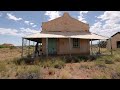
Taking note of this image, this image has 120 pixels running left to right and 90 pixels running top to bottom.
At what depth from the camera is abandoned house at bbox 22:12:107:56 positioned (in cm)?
2083

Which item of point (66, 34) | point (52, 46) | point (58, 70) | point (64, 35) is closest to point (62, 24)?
point (66, 34)

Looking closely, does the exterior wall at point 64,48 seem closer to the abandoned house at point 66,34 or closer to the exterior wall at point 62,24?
the abandoned house at point 66,34

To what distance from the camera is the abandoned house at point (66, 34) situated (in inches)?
820

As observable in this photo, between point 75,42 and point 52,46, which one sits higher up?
point 75,42

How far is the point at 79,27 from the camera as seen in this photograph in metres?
22.3

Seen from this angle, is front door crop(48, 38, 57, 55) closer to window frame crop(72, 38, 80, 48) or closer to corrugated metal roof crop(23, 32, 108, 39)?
corrugated metal roof crop(23, 32, 108, 39)

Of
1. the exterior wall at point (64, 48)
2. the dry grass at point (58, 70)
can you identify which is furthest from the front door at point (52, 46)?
the dry grass at point (58, 70)

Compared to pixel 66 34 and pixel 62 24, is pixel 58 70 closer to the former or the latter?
pixel 66 34

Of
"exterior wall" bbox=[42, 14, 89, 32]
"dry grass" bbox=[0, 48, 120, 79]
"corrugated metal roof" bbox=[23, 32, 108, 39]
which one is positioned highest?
"exterior wall" bbox=[42, 14, 89, 32]

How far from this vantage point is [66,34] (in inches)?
814

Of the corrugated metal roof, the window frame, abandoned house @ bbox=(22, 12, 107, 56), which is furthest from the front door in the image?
the window frame

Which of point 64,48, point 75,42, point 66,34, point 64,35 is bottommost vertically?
point 64,48
